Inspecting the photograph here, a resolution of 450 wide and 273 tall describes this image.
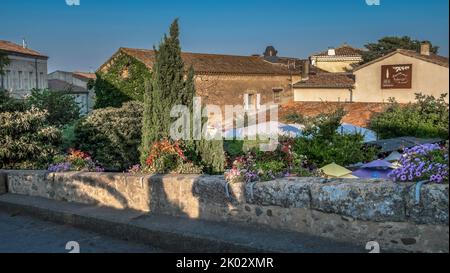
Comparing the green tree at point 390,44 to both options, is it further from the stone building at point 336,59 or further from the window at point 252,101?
the window at point 252,101

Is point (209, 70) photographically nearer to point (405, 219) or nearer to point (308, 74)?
point (308, 74)

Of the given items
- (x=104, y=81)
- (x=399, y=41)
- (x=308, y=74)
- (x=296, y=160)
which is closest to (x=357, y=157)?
(x=296, y=160)

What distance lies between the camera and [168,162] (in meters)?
6.89

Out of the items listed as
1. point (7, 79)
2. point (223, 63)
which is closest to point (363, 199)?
point (223, 63)

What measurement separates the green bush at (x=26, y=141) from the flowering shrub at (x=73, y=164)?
1676mm

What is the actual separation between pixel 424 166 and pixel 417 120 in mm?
15596

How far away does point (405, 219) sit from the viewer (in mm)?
3941

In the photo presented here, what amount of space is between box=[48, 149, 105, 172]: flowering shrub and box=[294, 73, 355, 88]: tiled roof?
1013 inches

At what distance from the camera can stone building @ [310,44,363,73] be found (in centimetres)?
4366

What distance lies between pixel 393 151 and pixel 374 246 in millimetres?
9327

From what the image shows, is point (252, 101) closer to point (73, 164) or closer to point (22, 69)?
point (22, 69)

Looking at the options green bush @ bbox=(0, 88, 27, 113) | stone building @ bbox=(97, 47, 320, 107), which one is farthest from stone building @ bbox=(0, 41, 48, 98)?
green bush @ bbox=(0, 88, 27, 113)

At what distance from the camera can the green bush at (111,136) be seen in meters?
15.9
